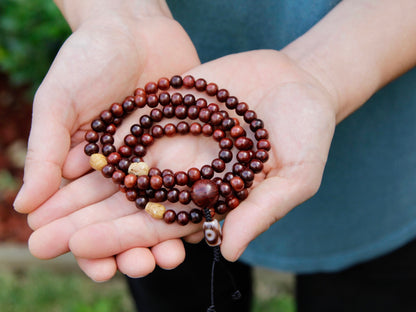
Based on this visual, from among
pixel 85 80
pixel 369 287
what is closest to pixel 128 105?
pixel 85 80

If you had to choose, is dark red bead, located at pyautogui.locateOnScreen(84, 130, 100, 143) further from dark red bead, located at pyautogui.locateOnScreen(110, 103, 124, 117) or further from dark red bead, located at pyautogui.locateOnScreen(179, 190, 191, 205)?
dark red bead, located at pyautogui.locateOnScreen(179, 190, 191, 205)

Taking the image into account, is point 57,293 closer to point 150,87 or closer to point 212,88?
point 150,87

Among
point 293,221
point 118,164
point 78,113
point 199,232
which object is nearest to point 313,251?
point 293,221

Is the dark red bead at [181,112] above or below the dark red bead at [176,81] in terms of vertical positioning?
below

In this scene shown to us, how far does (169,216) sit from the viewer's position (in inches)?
75.6

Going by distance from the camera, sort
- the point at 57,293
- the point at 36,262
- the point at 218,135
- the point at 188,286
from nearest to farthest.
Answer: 1. the point at 218,135
2. the point at 188,286
3. the point at 57,293
4. the point at 36,262

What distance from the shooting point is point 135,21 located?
7.71ft

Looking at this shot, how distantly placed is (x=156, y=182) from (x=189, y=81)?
0.60m

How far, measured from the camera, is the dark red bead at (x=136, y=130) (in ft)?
7.48

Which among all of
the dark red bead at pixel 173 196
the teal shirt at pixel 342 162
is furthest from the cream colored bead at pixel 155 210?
the teal shirt at pixel 342 162

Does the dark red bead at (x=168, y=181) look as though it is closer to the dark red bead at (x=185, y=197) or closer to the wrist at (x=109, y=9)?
the dark red bead at (x=185, y=197)

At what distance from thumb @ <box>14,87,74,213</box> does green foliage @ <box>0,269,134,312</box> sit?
2.03 metres

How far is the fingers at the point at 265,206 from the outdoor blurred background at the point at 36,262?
7.45ft

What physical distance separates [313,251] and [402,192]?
0.61 meters
